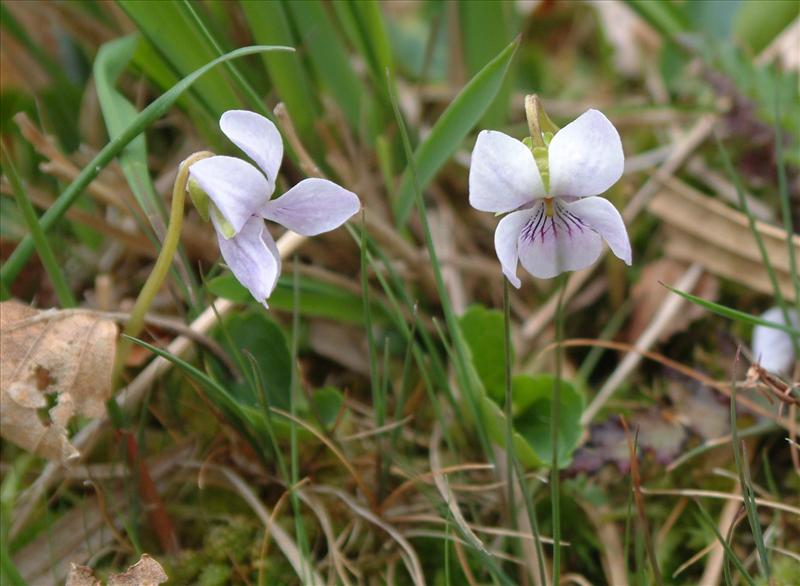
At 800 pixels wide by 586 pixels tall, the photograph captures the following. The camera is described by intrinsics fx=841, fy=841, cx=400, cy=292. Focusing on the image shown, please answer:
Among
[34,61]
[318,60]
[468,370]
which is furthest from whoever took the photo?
[34,61]

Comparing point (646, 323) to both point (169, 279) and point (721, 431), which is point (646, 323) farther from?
point (169, 279)

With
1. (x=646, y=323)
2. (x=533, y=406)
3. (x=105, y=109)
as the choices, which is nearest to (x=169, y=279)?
(x=105, y=109)

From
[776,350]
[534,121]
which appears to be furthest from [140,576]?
[776,350]

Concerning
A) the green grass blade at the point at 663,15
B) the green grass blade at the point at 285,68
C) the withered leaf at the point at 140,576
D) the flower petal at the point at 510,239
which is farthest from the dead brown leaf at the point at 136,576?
the green grass blade at the point at 663,15

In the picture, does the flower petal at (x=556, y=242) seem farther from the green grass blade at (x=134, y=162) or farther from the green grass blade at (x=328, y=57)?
the green grass blade at (x=328, y=57)

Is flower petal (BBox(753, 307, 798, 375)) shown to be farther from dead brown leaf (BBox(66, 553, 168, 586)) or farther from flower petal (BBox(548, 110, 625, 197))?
dead brown leaf (BBox(66, 553, 168, 586))

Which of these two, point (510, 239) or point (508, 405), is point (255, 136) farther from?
point (508, 405)
